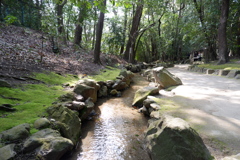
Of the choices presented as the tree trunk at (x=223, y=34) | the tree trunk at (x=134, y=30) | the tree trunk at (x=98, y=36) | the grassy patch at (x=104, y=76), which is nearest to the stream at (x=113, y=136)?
the grassy patch at (x=104, y=76)

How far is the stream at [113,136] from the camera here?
2.69m

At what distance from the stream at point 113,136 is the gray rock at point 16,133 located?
30.4 inches

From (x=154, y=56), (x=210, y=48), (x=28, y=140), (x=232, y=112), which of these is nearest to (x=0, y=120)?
(x=28, y=140)

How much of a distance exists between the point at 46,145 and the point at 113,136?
5.14 feet

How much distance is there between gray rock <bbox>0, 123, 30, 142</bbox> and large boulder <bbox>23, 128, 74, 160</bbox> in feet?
0.35

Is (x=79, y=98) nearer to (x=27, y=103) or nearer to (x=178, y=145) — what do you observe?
(x=27, y=103)

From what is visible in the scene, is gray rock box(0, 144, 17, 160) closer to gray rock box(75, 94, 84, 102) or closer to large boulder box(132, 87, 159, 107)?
gray rock box(75, 94, 84, 102)

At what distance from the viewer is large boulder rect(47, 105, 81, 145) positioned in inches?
101

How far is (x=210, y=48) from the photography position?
45.0 ft

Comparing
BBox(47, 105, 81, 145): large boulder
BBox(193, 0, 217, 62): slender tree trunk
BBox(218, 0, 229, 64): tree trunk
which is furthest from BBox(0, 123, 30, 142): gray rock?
BBox(193, 0, 217, 62): slender tree trunk

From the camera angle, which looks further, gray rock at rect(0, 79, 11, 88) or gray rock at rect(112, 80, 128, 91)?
gray rock at rect(112, 80, 128, 91)

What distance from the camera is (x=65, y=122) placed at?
107 inches

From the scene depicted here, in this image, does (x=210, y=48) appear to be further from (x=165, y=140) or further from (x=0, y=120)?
(x=0, y=120)

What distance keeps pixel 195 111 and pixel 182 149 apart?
1.81 meters
